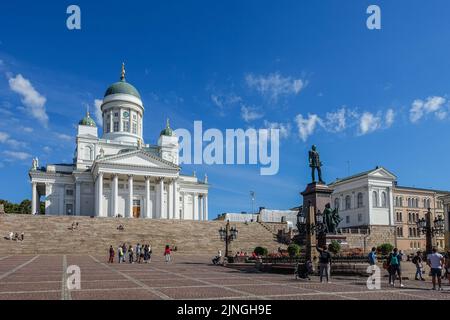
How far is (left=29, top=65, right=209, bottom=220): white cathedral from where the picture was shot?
71.6 metres

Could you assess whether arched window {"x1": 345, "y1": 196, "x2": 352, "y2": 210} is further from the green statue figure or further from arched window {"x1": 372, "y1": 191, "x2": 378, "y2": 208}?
→ the green statue figure

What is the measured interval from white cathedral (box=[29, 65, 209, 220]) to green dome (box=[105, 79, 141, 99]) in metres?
0.22

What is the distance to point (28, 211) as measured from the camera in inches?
3836

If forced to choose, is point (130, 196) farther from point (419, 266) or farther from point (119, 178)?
point (419, 266)

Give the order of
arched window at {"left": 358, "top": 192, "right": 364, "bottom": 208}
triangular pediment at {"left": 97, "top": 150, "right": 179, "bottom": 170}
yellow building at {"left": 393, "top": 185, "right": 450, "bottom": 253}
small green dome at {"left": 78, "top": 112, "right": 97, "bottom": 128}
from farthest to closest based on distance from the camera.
→ 1. small green dome at {"left": 78, "top": 112, "right": 97, "bottom": 128}
2. yellow building at {"left": 393, "top": 185, "right": 450, "bottom": 253}
3. arched window at {"left": 358, "top": 192, "right": 364, "bottom": 208}
4. triangular pediment at {"left": 97, "top": 150, "right": 179, "bottom": 170}

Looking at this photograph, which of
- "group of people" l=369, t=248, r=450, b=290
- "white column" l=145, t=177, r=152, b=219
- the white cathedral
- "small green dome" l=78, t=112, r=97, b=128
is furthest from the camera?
"small green dome" l=78, t=112, r=97, b=128

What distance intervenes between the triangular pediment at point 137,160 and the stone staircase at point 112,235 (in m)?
13.9

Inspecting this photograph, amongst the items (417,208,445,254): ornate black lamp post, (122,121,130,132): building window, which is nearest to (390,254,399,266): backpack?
A: (417,208,445,254): ornate black lamp post

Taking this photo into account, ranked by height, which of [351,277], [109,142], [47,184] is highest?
[109,142]
